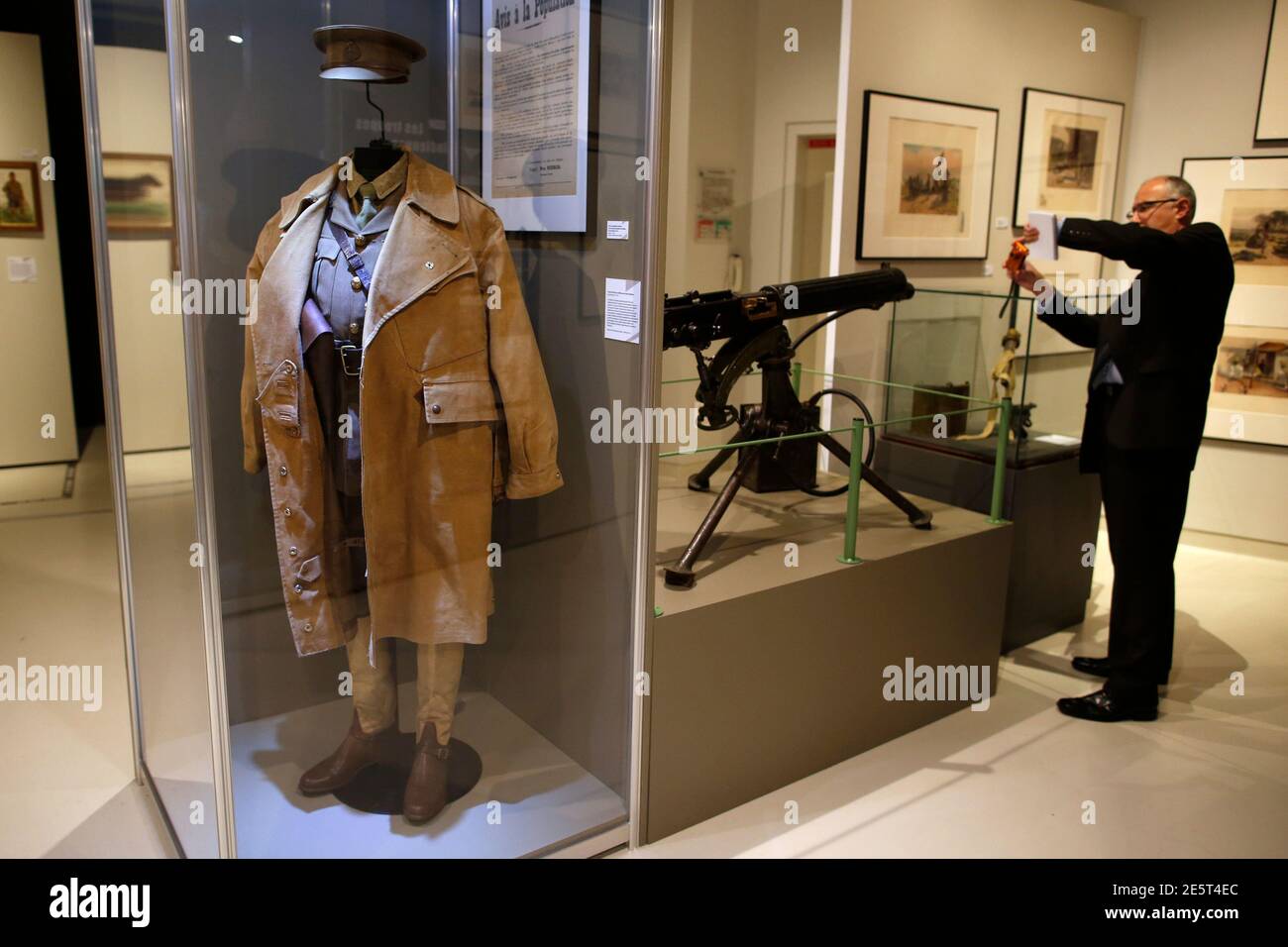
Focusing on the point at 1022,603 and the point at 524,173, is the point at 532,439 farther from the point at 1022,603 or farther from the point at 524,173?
the point at 1022,603

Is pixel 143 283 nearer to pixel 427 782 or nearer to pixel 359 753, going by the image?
pixel 359 753

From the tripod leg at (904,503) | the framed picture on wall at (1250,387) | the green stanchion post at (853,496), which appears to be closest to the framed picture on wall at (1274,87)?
the framed picture on wall at (1250,387)

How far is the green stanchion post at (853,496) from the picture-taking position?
2973mm

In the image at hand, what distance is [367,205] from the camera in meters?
2.23

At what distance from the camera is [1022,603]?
3967mm

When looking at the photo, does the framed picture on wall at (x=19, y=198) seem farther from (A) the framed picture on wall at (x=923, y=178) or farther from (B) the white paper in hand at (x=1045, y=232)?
(B) the white paper in hand at (x=1045, y=232)

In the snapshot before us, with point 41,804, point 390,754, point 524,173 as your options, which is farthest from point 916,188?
point 41,804

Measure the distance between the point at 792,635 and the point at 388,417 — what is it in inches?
49.8

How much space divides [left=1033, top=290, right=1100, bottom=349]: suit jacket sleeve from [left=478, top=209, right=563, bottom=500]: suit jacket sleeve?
2.11 metres

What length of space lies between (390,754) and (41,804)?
106cm

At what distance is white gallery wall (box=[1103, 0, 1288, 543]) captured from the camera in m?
4.30

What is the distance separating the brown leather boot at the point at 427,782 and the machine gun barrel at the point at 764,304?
3.70 ft

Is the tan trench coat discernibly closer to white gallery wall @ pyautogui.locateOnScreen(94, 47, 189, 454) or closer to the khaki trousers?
the khaki trousers

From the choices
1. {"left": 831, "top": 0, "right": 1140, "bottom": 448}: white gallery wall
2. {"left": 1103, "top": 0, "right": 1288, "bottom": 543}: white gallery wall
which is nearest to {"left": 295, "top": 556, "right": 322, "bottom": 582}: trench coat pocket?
{"left": 831, "top": 0, "right": 1140, "bottom": 448}: white gallery wall
